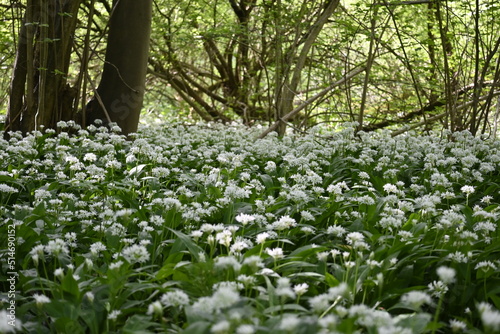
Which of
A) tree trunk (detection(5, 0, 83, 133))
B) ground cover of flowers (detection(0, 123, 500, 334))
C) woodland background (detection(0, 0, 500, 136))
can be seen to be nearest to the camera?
ground cover of flowers (detection(0, 123, 500, 334))

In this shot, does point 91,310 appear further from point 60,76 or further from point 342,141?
point 60,76

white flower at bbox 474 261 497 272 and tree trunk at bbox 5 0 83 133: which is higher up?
tree trunk at bbox 5 0 83 133

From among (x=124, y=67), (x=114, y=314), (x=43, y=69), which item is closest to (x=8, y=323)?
(x=114, y=314)

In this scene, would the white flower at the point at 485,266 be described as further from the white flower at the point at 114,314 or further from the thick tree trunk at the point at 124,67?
the thick tree trunk at the point at 124,67

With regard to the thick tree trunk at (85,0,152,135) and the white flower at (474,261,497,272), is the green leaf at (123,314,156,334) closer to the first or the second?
the white flower at (474,261,497,272)

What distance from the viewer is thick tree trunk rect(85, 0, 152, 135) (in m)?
5.60

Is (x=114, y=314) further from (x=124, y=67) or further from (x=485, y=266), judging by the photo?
(x=124, y=67)

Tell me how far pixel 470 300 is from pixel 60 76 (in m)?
4.30

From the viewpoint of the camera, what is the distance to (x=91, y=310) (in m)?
1.78

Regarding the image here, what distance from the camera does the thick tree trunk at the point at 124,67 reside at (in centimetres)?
560

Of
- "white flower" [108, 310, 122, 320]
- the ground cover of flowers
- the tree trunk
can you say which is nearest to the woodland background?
the tree trunk

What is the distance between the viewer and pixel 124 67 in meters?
5.60

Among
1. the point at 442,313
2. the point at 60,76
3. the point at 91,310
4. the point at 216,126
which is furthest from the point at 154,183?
the point at 216,126

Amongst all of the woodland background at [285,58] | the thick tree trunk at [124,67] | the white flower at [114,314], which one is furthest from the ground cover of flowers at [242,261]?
the thick tree trunk at [124,67]
